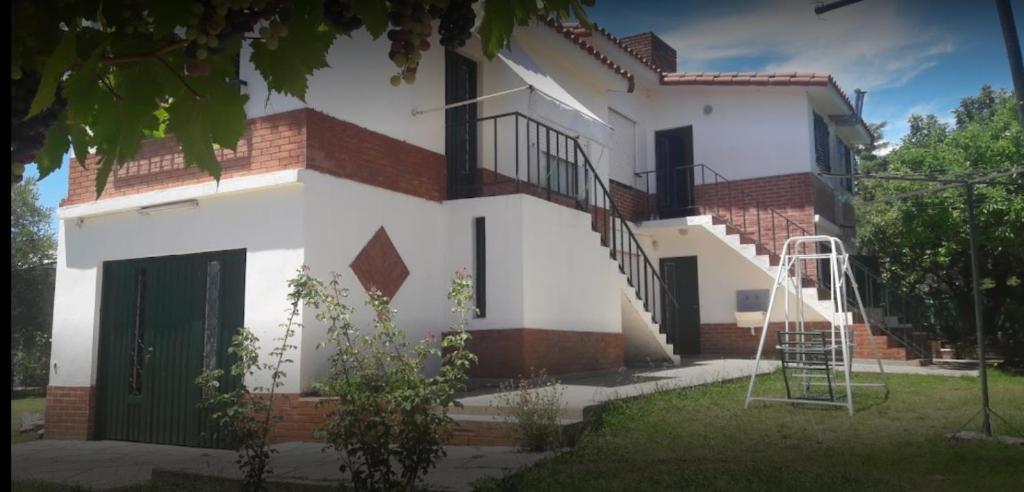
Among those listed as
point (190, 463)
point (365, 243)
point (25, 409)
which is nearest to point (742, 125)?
point (365, 243)

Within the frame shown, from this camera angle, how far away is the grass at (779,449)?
204 inches

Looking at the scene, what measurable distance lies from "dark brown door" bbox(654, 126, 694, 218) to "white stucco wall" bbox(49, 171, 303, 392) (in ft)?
34.1

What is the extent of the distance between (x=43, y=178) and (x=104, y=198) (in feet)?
25.9

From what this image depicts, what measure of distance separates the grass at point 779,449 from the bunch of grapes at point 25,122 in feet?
12.2

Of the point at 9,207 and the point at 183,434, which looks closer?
the point at 9,207

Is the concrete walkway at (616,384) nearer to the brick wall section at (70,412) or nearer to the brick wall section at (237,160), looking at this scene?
the brick wall section at (237,160)

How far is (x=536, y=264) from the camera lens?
386 inches

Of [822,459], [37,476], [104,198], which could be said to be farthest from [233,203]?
[822,459]

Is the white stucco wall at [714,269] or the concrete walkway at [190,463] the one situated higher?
the white stucco wall at [714,269]

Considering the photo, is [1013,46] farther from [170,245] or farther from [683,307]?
[683,307]

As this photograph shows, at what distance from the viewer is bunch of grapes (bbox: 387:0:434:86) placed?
6.59 ft

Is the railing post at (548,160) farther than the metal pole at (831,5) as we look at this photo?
Yes

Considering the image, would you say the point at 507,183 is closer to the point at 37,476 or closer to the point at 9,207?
the point at 37,476

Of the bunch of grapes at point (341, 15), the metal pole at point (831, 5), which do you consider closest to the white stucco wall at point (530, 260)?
the metal pole at point (831, 5)
